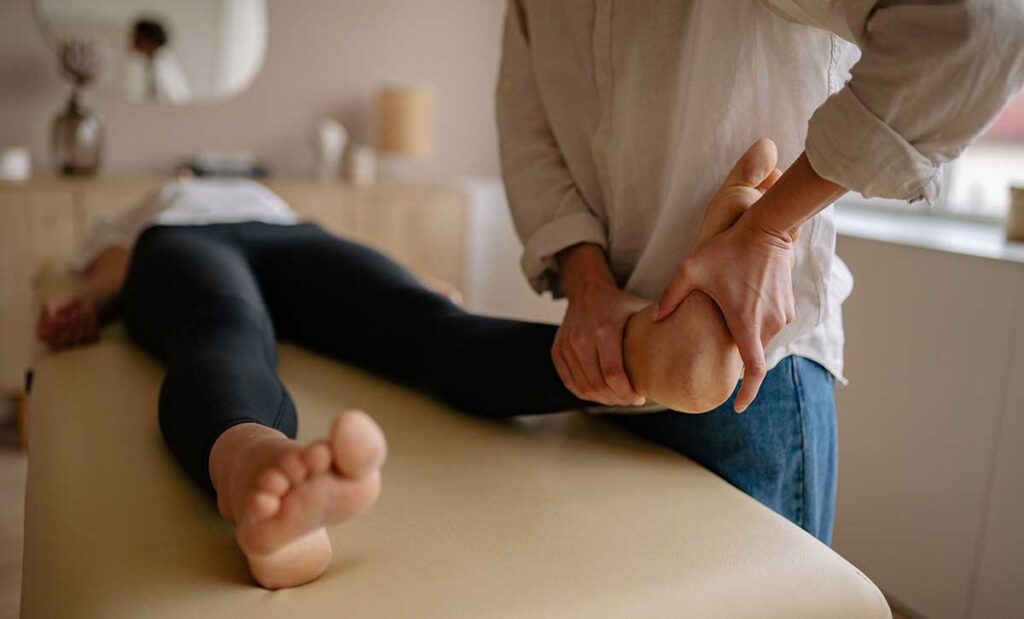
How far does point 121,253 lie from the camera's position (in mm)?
2049

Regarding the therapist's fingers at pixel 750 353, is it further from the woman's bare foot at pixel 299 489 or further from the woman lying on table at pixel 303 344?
the woman's bare foot at pixel 299 489

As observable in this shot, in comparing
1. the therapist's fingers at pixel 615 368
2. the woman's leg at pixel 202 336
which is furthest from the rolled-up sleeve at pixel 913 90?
the woman's leg at pixel 202 336

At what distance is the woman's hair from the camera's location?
11.0ft

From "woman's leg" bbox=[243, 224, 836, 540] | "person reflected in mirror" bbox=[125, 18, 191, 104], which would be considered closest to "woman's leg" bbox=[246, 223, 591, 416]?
"woman's leg" bbox=[243, 224, 836, 540]

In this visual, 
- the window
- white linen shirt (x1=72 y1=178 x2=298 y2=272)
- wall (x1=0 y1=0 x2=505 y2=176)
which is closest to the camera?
white linen shirt (x1=72 y1=178 x2=298 y2=272)

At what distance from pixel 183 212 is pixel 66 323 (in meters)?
0.57

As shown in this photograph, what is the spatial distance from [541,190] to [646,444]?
360mm

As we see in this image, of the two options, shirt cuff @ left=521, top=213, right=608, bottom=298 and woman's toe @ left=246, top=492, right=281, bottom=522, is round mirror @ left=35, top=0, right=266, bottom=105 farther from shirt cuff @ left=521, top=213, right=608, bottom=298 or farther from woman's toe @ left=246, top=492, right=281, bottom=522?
woman's toe @ left=246, top=492, right=281, bottom=522

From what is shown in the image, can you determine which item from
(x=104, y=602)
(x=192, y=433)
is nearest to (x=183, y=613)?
(x=104, y=602)

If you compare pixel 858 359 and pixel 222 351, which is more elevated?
pixel 222 351

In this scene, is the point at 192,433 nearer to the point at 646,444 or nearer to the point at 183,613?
the point at 183,613

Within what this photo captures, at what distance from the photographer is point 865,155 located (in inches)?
30.5

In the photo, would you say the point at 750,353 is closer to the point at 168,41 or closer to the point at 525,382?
the point at 525,382

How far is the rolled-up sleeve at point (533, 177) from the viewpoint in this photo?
1165 mm
